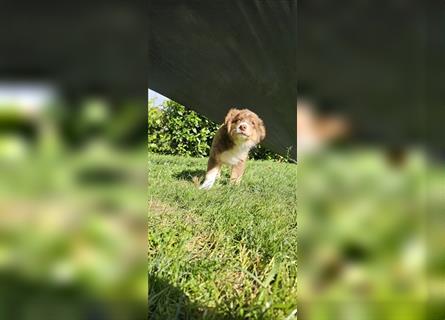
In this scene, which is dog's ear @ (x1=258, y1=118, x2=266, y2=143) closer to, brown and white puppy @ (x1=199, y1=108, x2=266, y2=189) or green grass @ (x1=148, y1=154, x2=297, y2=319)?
brown and white puppy @ (x1=199, y1=108, x2=266, y2=189)

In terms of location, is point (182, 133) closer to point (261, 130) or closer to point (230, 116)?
point (230, 116)

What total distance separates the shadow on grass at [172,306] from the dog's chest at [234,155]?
1927 mm

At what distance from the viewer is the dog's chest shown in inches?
123

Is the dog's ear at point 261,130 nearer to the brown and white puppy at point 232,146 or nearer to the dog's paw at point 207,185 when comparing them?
the brown and white puppy at point 232,146

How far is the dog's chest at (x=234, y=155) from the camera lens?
123 inches

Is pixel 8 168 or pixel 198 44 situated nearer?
pixel 8 168

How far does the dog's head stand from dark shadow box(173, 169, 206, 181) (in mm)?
506

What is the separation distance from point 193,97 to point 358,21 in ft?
4.56

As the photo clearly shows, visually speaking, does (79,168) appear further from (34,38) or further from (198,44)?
(198,44)

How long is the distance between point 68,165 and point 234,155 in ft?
9.39

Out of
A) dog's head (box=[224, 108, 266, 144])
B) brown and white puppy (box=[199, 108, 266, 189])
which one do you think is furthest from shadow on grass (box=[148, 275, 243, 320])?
brown and white puppy (box=[199, 108, 266, 189])

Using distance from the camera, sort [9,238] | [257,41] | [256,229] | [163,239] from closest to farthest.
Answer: [9,238] → [257,41] → [163,239] → [256,229]

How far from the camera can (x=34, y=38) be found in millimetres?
303

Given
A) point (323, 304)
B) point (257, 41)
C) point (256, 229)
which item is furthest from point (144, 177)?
point (256, 229)
